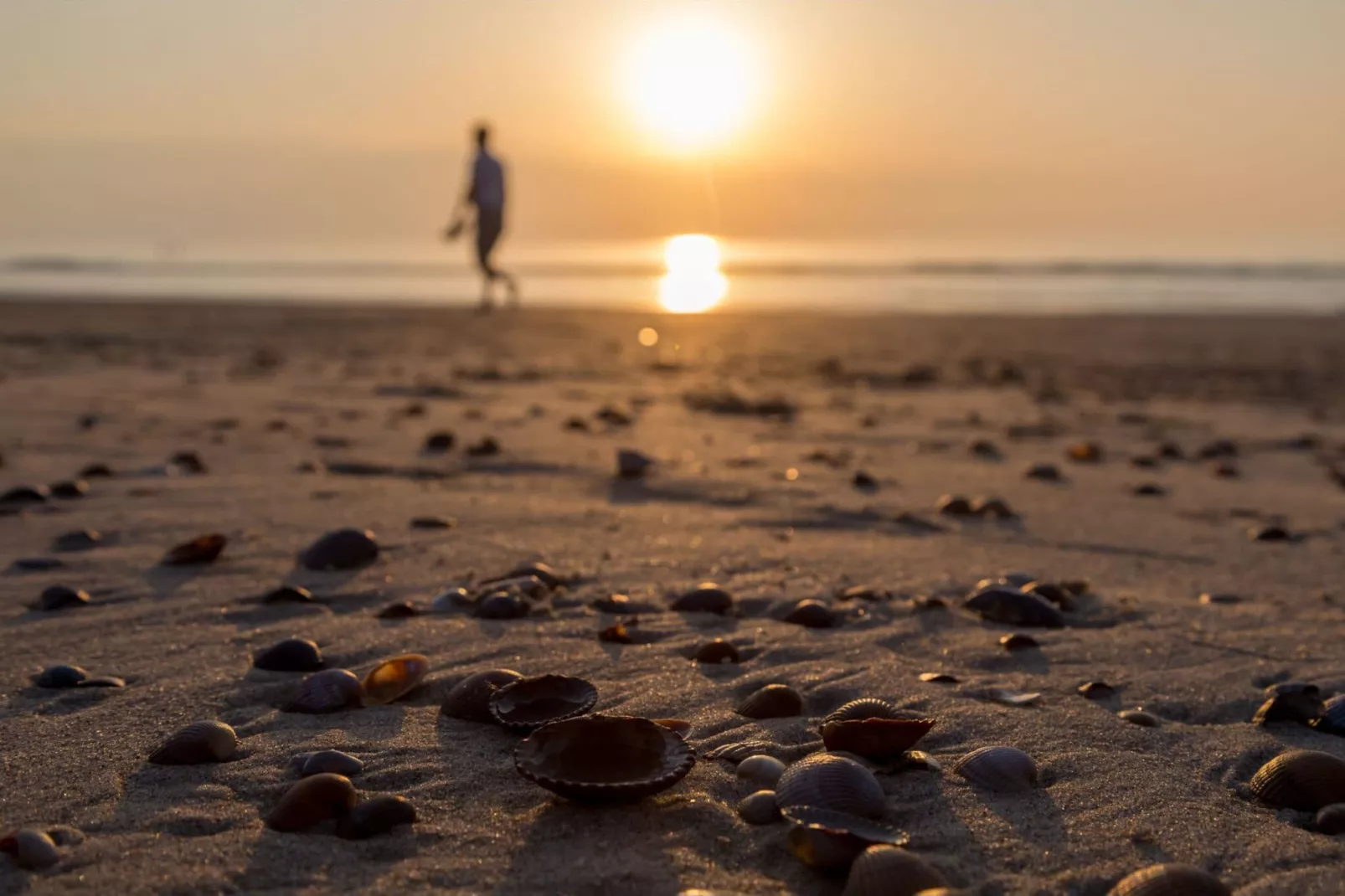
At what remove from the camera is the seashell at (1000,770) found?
1.90m

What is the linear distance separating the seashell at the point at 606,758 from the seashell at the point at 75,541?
85.4 inches

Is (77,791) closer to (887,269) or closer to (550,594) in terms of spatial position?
(550,594)

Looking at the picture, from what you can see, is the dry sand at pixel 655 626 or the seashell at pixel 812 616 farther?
the seashell at pixel 812 616

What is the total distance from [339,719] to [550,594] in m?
0.96

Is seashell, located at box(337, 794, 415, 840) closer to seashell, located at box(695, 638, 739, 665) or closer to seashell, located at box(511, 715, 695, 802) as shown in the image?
seashell, located at box(511, 715, 695, 802)

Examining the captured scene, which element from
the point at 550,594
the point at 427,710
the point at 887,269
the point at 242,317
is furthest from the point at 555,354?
the point at 887,269

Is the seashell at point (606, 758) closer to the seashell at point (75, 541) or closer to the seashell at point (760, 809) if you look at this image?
the seashell at point (760, 809)

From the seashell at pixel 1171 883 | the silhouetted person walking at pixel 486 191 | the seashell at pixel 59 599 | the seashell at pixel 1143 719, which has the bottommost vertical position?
the seashell at pixel 1143 719

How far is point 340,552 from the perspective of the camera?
3324 mm

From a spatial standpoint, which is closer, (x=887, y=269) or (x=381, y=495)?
(x=381, y=495)

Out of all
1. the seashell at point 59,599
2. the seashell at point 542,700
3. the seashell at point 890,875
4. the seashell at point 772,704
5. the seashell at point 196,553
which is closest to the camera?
the seashell at point 890,875

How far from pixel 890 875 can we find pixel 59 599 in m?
2.22

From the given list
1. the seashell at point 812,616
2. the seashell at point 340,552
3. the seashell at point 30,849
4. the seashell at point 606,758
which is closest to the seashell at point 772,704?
the seashell at point 606,758

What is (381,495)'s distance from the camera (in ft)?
14.3
